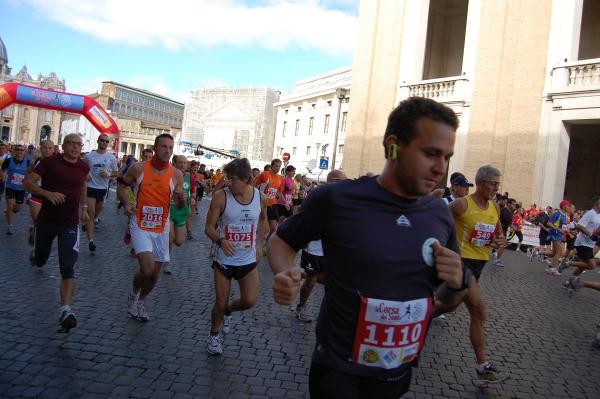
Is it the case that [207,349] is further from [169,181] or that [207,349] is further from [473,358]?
[473,358]

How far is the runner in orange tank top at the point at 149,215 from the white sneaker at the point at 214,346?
3.80ft

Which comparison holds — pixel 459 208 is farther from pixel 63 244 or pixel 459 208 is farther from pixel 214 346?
pixel 63 244

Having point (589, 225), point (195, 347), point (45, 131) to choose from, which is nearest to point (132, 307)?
point (195, 347)

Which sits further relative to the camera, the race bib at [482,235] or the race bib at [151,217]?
the race bib at [151,217]

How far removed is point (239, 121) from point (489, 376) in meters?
73.9

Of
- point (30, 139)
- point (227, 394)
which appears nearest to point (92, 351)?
point (227, 394)

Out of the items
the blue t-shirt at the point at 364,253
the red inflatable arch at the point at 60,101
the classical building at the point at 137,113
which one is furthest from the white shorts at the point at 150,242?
the classical building at the point at 137,113

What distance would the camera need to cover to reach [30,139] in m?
116

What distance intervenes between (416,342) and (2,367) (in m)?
3.54

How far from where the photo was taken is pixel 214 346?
4.85 m

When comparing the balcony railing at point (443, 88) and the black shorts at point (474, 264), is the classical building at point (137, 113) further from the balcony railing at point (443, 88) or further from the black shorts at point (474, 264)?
the black shorts at point (474, 264)

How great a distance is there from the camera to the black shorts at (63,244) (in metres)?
5.22

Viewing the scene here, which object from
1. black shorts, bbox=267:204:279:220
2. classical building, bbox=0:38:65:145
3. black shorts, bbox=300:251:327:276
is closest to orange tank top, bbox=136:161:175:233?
black shorts, bbox=300:251:327:276

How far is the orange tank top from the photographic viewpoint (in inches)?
230
